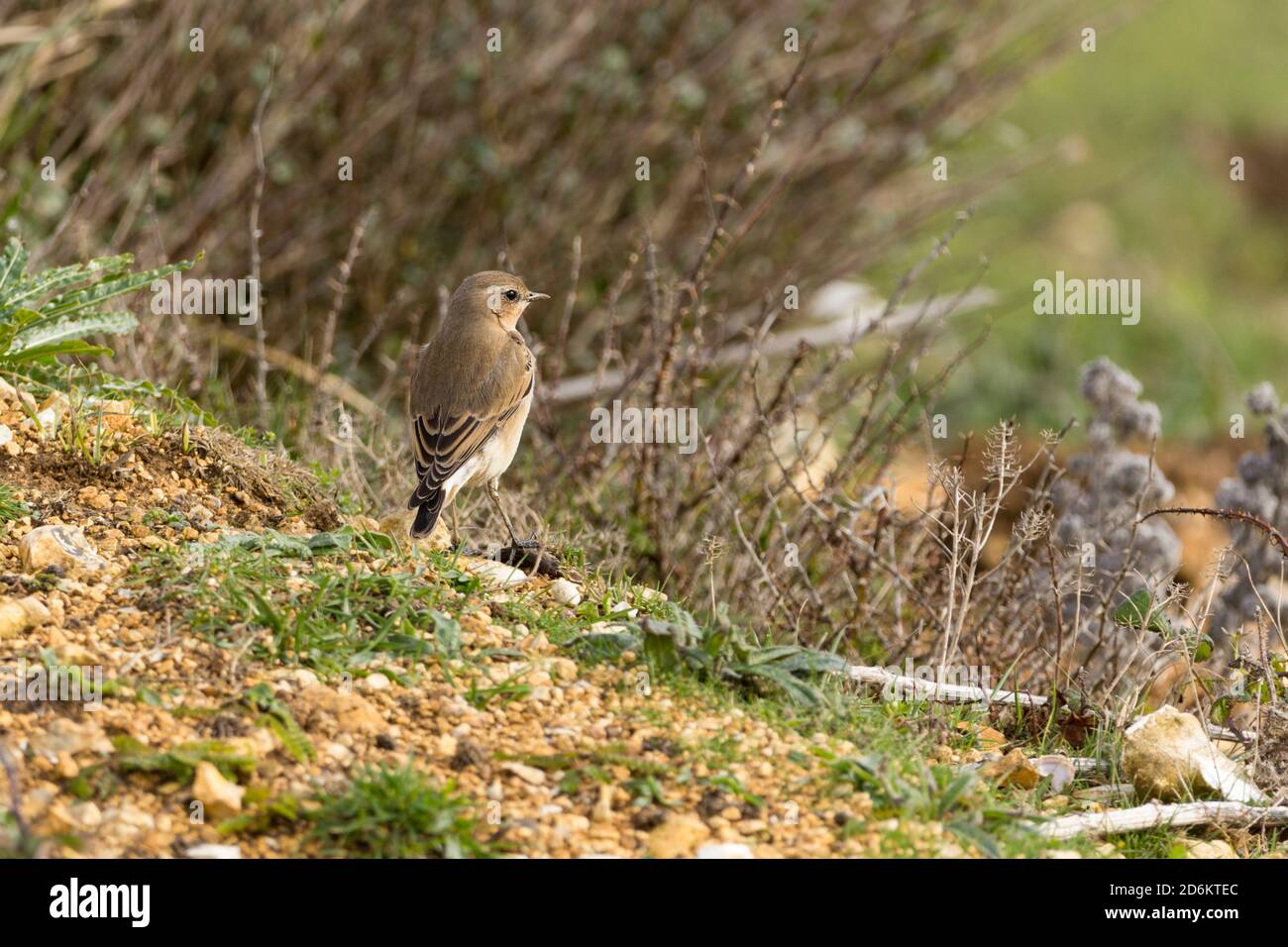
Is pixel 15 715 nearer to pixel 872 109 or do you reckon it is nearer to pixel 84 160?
pixel 84 160

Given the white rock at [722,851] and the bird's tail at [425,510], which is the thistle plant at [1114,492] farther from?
the white rock at [722,851]

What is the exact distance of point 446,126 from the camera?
7.50 meters

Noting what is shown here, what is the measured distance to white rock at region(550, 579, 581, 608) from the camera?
13.1ft

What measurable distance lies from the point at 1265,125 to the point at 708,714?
1215 centimetres

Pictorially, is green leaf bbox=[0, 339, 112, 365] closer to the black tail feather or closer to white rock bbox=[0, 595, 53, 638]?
the black tail feather

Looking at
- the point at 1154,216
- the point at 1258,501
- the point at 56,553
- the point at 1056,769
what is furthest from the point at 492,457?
the point at 1154,216

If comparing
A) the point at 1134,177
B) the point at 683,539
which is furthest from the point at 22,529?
the point at 1134,177

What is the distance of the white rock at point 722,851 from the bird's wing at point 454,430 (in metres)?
1.72

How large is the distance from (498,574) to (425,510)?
397 millimetres

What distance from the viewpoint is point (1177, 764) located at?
365 centimetres

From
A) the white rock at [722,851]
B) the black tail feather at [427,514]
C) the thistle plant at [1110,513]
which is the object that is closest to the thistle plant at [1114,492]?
the thistle plant at [1110,513]

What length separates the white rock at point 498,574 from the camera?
3955 millimetres

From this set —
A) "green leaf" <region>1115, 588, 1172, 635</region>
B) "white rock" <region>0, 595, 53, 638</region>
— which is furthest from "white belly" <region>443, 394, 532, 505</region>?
"green leaf" <region>1115, 588, 1172, 635</region>

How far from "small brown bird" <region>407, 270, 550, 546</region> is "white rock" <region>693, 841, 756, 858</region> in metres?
1.63
